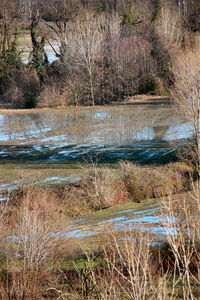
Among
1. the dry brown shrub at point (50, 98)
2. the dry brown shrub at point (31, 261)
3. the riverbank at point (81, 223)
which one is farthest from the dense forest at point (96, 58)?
the dry brown shrub at point (31, 261)

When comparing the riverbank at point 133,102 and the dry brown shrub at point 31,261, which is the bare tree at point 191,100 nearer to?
the dry brown shrub at point 31,261

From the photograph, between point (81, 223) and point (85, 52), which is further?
point (85, 52)

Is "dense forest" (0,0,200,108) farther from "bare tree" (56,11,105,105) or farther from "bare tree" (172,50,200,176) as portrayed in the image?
"bare tree" (172,50,200,176)

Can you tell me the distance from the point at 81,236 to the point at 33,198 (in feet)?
15.2

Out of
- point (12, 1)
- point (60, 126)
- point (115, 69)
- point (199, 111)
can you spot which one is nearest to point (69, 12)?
point (12, 1)

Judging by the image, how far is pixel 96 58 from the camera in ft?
175

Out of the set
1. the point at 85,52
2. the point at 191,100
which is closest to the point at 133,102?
the point at 85,52

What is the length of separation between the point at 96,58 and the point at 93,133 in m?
19.1

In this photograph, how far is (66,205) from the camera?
20609mm

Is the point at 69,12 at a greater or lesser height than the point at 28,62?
greater

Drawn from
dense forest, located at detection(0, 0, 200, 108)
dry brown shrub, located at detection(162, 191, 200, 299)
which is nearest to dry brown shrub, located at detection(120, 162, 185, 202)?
dry brown shrub, located at detection(162, 191, 200, 299)

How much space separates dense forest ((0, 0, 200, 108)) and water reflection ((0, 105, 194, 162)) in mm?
3950

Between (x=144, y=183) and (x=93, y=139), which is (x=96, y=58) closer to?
(x=93, y=139)

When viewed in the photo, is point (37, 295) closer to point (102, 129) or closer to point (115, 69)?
point (102, 129)
